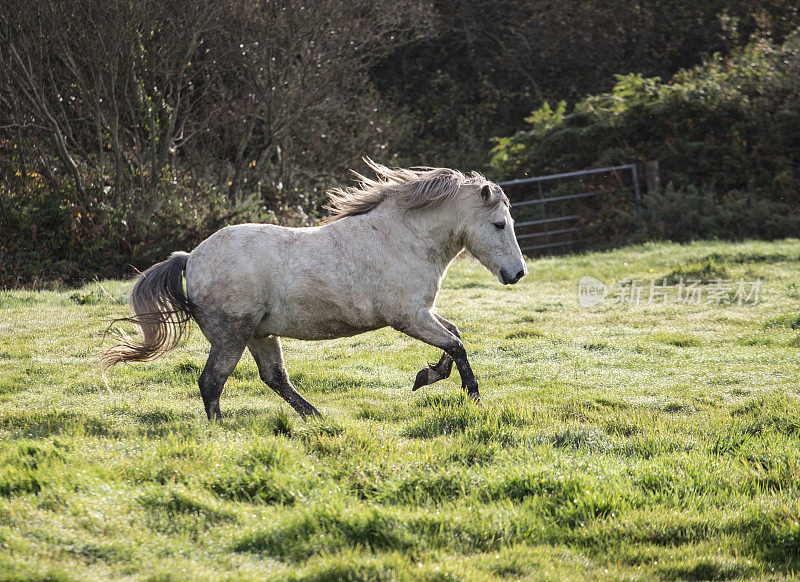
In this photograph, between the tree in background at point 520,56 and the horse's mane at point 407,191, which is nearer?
the horse's mane at point 407,191

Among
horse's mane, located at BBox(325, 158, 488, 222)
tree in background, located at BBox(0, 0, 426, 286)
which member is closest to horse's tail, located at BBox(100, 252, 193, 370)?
horse's mane, located at BBox(325, 158, 488, 222)

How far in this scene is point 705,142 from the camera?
19.4 metres

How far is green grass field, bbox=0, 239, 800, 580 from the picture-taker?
3.97 m

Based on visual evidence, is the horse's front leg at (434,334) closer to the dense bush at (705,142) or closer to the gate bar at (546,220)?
the gate bar at (546,220)

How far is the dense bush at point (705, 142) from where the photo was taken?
1822cm

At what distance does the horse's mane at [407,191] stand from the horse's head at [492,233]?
0.48ft

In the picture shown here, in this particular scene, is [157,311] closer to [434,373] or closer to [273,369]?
[273,369]

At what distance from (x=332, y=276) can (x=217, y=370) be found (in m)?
1.09

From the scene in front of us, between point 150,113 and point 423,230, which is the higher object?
point 150,113

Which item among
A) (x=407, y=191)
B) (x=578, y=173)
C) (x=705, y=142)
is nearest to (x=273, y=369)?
(x=407, y=191)

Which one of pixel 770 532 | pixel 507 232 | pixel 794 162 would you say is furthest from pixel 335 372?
pixel 794 162

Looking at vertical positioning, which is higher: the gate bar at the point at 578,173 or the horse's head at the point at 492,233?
the gate bar at the point at 578,173

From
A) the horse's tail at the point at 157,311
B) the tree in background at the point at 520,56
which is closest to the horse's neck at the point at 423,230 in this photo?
the horse's tail at the point at 157,311

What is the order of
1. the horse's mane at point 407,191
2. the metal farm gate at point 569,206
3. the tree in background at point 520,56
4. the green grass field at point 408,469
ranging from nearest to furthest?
1. the green grass field at point 408,469
2. the horse's mane at point 407,191
3. the metal farm gate at point 569,206
4. the tree in background at point 520,56
